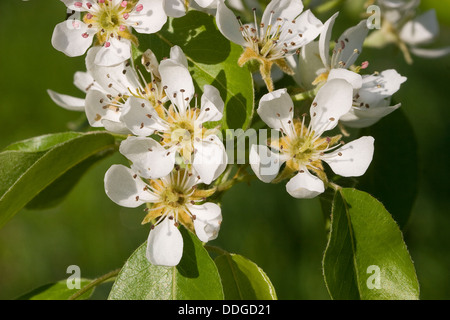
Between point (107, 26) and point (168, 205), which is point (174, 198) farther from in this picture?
point (107, 26)

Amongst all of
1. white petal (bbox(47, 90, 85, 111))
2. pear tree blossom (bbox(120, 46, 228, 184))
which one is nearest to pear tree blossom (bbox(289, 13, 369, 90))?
pear tree blossom (bbox(120, 46, 228, 184))

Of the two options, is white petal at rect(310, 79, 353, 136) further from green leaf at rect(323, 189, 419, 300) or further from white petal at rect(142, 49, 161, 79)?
white petal at rect(142, 49, 161, 79)

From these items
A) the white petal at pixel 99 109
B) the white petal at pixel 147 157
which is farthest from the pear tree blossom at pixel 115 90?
the white petal at pixel 147 157

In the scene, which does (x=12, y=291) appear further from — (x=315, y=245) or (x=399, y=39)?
(x=399, y=39)

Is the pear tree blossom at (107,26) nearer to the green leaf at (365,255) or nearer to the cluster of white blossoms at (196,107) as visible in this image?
the cluster of white blossoms at (196,107)

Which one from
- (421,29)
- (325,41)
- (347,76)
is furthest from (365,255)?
(421,29)

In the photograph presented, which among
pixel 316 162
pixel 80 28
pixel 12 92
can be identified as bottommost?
pixel 316 162

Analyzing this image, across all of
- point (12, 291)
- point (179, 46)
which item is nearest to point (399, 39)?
point (179, 46)
